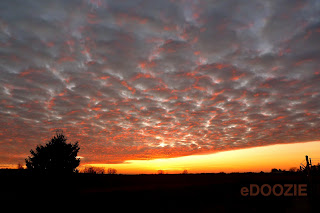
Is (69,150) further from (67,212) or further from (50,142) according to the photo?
(67,212)

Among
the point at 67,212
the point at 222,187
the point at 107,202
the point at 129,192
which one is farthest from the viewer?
the point at 222,187

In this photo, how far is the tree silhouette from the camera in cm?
3353

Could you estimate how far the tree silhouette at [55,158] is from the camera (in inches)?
1320

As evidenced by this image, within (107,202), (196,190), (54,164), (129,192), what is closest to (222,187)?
(196,190)

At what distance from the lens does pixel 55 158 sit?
113ft

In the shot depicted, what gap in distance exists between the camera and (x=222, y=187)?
44.4m

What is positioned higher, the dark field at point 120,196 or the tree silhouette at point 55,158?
the tree silhouette at point 55,158

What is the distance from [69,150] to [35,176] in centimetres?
593

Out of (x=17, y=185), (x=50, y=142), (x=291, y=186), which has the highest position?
(x=50, y=142)

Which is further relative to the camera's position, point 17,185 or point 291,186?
point 291,186

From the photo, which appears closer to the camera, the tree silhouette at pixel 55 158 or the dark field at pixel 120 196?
the dark field at pixel 120 196

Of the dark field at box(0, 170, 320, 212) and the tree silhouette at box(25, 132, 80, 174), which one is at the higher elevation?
the tree silhouette at box(25, 132, 80, 174)

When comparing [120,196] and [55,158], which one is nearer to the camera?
[120,196]

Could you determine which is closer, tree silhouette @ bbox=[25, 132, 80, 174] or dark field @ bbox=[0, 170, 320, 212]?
dark field @ bbox=[0, 170, 320, 212]
